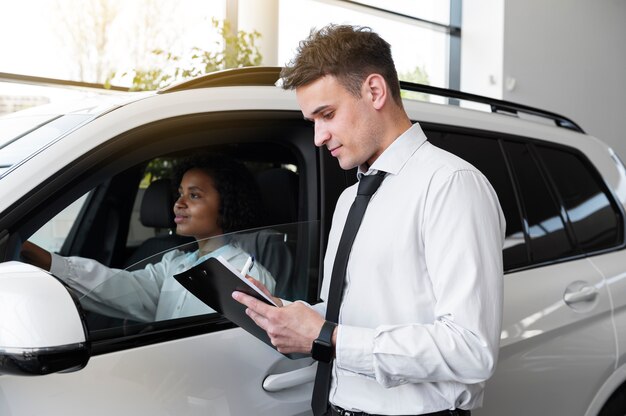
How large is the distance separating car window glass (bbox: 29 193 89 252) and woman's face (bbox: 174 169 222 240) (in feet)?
0.81

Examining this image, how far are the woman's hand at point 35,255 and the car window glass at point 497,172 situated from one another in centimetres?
104

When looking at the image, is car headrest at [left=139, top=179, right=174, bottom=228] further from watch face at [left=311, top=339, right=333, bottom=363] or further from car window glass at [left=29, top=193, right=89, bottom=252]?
watch face at [left=311, top=339, right=333, bottom=363]

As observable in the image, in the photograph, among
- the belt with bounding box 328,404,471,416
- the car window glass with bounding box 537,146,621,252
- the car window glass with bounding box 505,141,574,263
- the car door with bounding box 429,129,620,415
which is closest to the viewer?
the belt with bounding box 328,404,471,416

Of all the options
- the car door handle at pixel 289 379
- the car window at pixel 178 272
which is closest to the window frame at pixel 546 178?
the car window at pixel 178 272

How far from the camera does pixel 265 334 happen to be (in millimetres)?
1333

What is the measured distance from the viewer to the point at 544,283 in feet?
6.58

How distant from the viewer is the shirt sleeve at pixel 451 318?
3.83 ft

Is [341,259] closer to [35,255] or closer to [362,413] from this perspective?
[362,413]

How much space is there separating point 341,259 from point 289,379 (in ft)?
1.01

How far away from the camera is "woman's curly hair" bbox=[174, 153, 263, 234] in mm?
1729

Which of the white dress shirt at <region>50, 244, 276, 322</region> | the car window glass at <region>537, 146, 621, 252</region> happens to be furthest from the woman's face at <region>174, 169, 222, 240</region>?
the car window glass at <region>537, 146, 621, 252</region>

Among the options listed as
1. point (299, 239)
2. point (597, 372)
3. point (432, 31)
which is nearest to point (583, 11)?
point (432, 31)

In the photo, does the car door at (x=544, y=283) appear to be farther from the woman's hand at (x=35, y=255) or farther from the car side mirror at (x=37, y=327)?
the car side mirror at (x=37, y=327)

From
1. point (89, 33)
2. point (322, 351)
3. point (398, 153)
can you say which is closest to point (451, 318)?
point (322, 351)
